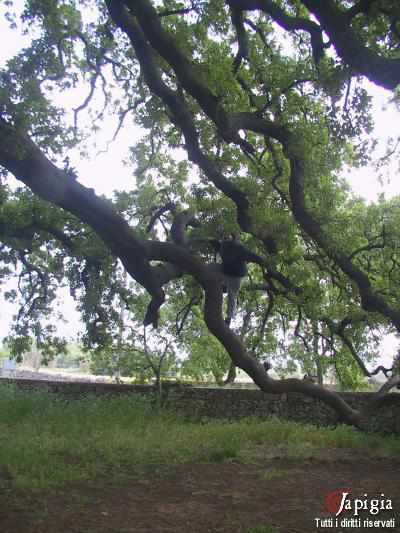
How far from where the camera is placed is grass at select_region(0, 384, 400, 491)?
5344mm

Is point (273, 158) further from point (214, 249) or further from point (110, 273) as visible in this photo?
point (110, 273)

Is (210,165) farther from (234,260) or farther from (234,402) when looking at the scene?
(234,402)

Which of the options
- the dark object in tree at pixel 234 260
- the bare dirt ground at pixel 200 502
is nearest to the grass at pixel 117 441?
the bare dirt ground at pixel 200 502

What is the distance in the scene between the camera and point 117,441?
662 cm

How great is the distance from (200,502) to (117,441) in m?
2.43

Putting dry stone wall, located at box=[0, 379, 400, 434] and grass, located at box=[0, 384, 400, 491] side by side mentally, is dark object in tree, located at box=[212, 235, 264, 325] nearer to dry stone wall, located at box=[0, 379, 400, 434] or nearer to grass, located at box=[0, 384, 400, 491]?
grass, located at box=[0, 384, 400, 491]

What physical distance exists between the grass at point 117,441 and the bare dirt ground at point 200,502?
39 centimetres

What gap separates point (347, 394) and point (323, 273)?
300cm

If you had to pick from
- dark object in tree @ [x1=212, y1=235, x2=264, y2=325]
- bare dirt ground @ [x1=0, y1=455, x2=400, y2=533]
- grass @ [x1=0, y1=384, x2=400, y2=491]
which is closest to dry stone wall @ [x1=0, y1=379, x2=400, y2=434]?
grass @ [x1=0, y1=384, x2=400, y2=491]

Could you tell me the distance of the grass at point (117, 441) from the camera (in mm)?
5344

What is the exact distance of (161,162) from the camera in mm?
10594

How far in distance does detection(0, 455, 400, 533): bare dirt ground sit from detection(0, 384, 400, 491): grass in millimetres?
392

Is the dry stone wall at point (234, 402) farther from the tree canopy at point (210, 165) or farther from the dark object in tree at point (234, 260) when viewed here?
the dark object in tree at point (234, 260)

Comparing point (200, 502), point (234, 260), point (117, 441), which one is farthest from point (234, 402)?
point (200, 502)
